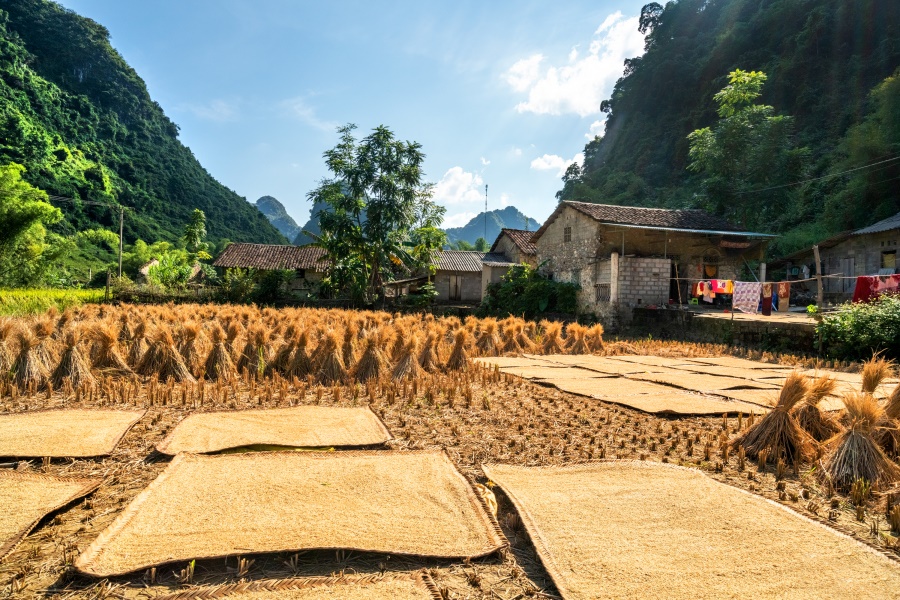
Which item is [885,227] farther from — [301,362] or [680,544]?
[680,544]

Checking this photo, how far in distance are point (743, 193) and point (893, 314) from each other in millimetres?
20356

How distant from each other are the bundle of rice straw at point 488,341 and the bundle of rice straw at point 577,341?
138 cm

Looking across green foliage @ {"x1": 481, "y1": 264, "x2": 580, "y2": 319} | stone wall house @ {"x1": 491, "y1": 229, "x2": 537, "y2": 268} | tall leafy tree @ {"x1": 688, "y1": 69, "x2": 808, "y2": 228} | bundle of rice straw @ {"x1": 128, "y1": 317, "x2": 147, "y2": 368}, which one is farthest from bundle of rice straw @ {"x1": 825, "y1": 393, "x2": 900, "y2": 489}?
tall leafy tree @ {"x1": 688, "y1": 69, "x2": 808, "y2": 228}

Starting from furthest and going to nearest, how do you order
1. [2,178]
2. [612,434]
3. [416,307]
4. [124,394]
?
[416,307]
[2,178]
[124,394]
[612,434]

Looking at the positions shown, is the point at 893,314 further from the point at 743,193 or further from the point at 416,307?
the point at 743,193

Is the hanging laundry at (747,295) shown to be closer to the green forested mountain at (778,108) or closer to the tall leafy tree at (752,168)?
the green forested mountain at (778,108)

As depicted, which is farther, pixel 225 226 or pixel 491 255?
pixel 225 226

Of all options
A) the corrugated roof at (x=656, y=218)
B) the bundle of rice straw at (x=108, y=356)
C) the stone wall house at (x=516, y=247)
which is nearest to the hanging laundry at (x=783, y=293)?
the corrugated roof at (x=656, y=218)

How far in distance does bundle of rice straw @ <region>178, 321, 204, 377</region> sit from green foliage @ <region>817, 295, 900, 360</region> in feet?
30.5

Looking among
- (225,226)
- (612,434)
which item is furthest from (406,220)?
(225,226)

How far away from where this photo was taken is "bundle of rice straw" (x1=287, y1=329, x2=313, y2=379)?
5.79 m

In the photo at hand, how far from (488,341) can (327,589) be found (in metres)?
6.99

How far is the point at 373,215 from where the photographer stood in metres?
20.7

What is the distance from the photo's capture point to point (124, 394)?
4.59 metres
